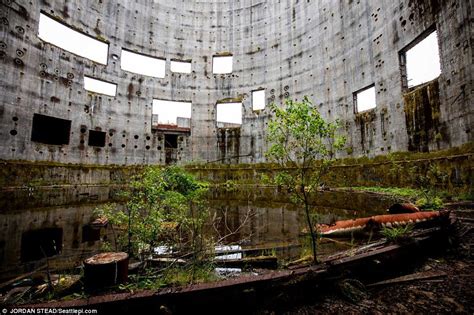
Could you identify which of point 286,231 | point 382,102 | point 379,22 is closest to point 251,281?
point 286,231

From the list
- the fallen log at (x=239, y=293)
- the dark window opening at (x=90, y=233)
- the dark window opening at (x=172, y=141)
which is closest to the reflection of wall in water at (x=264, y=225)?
the fallen log at (x=239, y=293)

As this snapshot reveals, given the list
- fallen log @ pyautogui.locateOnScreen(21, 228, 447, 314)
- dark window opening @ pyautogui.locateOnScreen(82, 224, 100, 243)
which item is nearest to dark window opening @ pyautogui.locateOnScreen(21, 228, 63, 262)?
dark window opening @ pyautogui.locateOnScreen(82, 224, 100, 243)

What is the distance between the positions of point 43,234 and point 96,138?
37.1ft

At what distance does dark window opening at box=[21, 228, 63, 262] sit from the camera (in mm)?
3351

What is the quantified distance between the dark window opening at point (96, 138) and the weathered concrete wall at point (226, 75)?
1.22ft

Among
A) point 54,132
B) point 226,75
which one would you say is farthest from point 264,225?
point 226,75

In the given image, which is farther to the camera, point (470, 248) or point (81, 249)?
point (81, 249)

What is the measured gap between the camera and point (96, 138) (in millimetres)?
14078

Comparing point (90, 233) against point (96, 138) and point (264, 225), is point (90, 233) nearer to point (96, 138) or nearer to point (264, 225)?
point (264, 225)

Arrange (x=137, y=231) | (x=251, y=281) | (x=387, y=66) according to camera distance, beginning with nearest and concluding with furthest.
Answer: (x=251, y=281) < (x=137, y=231) < (x=387, y=66)

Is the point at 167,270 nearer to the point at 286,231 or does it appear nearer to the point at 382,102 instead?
the point at 286,231

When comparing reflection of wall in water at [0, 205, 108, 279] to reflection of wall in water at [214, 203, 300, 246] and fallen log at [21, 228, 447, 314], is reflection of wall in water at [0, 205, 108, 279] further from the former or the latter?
reflection of wall in water at [214, 203, 300, 246]

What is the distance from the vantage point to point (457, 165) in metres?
6.33

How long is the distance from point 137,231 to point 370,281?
9.39 feet
